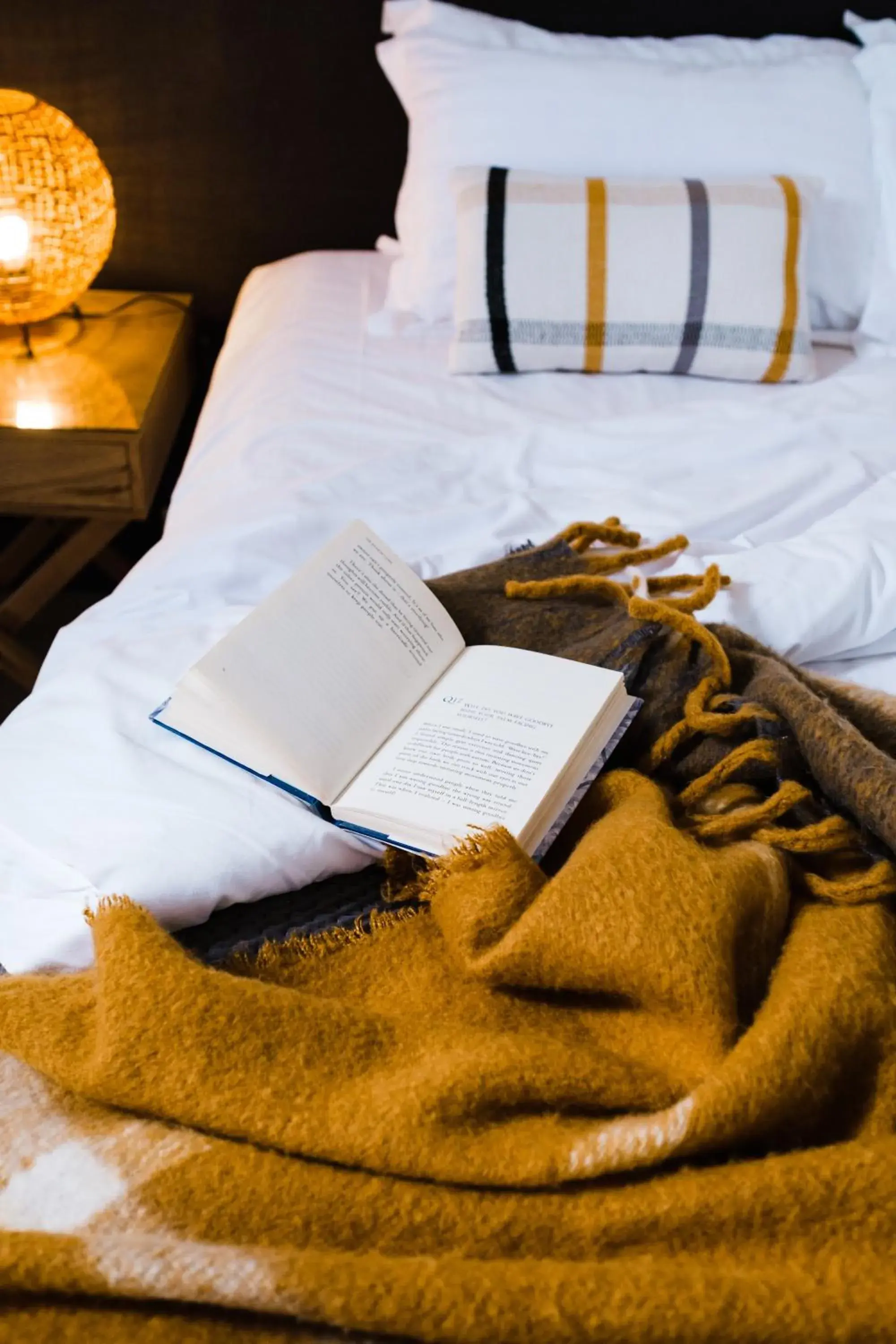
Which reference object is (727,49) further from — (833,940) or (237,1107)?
(237,1107)

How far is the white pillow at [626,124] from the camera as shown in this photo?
1415 millimetres

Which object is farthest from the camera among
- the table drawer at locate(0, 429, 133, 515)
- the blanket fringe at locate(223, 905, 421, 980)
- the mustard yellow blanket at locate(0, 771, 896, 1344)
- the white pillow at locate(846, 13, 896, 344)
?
the white pillow at locate(846, 13, 896, 344)

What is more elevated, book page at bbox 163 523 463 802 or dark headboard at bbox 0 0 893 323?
dark headboard at bbox 0 0 893 323

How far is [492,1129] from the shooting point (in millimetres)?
496

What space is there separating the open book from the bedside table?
0.64m

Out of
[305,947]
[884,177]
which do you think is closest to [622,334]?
[884,177]

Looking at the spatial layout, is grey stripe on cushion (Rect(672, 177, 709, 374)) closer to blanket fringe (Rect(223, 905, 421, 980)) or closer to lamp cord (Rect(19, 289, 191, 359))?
lamp cord (Rect(19, 289, 191, 359))

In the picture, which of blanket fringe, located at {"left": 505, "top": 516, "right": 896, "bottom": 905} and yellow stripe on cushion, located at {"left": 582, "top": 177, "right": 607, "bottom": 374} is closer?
blanket fringe, located at {"left": 505, "top": 516, "right": 896, "bottom": 905}

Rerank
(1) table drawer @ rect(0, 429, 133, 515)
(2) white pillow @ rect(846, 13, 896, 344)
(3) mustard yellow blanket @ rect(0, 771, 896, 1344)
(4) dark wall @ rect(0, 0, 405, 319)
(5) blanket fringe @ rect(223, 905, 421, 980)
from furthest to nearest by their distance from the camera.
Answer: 1. (4) dark wall @ rect(0, 0, 405, 319)
2. (2) white pillow @ rect(846, 13, 896, 344)
3. (1) table drawer @ rect(0, 429, 133, 515)
4. (5) blanket fringe @ rect(223, 905, 421, 980)
5. (3) mustard yellow blanket @ rect(0, 771, 896, 1344)

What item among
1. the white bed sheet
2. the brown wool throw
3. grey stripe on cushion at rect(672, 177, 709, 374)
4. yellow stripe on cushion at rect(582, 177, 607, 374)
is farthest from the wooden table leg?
the brown wool throw

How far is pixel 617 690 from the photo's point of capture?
74 cm

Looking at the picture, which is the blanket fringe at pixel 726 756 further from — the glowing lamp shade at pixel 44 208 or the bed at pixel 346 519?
the glowing lamp shade at pixel 44 208

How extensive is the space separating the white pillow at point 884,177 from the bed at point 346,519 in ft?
0.16

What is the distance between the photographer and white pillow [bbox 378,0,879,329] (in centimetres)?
142
